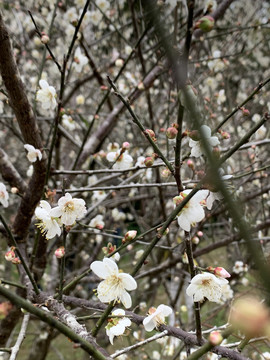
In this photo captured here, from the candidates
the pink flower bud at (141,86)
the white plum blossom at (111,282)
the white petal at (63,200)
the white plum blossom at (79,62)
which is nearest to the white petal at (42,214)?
the white petal at (63,200)

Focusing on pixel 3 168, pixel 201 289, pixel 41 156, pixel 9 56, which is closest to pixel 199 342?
pixel 201 289

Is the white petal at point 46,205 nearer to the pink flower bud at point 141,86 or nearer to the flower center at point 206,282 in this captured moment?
the flower center at point 206,282

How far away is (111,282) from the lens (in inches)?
40.8

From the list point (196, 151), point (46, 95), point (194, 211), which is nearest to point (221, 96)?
point (46, 95)

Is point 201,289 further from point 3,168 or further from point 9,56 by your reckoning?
point 3,168

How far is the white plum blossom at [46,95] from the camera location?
1.74m

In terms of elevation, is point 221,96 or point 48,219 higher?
point 221,96

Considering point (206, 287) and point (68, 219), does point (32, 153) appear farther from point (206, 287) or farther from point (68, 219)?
point (206, 287)

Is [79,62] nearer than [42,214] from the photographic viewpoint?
No

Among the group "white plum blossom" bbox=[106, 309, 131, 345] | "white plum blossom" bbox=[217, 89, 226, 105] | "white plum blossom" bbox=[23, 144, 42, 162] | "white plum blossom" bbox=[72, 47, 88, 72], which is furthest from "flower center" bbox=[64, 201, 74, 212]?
"white plum blossom" bbox=[217, 89, 226, 105]

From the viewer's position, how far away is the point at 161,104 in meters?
4.38

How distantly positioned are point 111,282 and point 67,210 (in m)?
0.27

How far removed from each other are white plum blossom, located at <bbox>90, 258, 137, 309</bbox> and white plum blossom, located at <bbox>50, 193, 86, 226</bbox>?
0.18m

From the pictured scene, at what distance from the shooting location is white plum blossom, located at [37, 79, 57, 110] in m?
1.74
